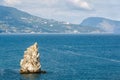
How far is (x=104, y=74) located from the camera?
503 feet

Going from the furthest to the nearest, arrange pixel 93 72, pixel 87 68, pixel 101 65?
pixel 101 65, pixel 87 68, pixel 93 72

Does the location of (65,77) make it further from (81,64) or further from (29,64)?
(81,64)

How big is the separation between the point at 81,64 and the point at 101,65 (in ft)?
30.5

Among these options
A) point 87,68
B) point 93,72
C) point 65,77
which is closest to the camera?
point 65,77

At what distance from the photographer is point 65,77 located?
5689 inches

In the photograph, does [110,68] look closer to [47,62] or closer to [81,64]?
[81,64]

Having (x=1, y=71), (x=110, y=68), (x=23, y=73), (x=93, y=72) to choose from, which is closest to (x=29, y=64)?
(x=23, y=73)

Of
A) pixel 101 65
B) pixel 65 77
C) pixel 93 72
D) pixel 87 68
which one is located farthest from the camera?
pixel 101 65

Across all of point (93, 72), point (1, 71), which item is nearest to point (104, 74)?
point (93, 72)

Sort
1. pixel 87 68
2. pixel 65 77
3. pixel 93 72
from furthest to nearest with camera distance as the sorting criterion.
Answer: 1. pixel 87 68
2. pixel 93 72
3. pixel 65 77

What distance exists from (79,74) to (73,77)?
8.61 meters

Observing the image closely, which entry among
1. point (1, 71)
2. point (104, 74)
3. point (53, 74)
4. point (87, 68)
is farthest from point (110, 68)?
point (1, 71)

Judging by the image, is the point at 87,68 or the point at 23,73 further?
the point at 87,68

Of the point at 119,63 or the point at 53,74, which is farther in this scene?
the point at 119,63
